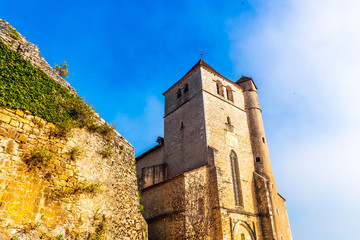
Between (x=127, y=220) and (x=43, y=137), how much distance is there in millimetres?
3990

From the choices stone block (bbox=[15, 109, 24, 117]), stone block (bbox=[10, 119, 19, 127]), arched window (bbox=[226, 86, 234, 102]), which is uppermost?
arched window (bbox=[226, 86, 234, 102])

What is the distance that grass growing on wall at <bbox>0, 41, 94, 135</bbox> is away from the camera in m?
7.05

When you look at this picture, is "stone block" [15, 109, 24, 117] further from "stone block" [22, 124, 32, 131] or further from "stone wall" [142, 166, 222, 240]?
"stone wall" [142, 166, 222, 240]

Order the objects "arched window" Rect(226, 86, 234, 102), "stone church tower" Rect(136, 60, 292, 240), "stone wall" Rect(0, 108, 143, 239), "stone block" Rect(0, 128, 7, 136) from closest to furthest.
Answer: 1. "stone wall" Rect(0, 108, 143, 239)
2. "stone block" Rect(0, 128, 7, 136)
3. "stone church tower" Rect(136, 60, 292, 240)
4. "arched window" Rect(226, 86, 234, 102)

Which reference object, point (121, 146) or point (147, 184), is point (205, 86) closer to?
point (147, 184)

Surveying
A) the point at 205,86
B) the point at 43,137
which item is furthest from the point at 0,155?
the point at 205,86

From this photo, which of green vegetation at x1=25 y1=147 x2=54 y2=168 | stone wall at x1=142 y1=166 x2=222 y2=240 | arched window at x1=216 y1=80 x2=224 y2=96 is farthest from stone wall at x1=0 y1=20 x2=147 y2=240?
arched window at x1=216 y1=80 x2=224 y2=96

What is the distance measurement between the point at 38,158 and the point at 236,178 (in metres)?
14.9

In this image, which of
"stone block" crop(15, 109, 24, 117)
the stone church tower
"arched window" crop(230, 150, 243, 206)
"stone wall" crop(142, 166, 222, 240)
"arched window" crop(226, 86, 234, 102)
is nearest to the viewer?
"stone block" crop(15, 109, 24, 117)

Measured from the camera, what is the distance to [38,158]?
7.04 m

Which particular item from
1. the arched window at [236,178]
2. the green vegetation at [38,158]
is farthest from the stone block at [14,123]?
the arched window at [236,178]

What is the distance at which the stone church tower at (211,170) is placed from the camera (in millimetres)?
15844

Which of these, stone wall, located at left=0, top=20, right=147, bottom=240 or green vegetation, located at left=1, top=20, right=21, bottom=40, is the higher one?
Answer: green vegetation, located at left=1, top=20, right=21, bottom=40

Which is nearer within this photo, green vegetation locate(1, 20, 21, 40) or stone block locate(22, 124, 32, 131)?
stone block locate(22, 124, 32, 131)
